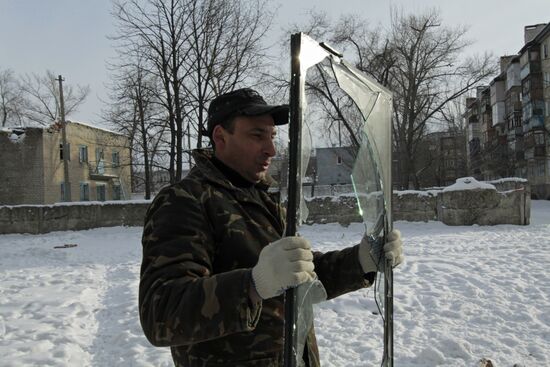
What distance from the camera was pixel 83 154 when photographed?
3662 centimetres

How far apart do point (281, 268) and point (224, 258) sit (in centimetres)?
35

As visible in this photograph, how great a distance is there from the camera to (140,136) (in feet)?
91.7

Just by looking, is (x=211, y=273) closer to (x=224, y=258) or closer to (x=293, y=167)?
(x=224, y=258)

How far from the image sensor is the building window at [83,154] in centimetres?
3616

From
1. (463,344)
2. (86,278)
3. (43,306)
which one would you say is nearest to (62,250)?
(86,278)

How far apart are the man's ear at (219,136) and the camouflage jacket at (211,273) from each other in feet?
0.23

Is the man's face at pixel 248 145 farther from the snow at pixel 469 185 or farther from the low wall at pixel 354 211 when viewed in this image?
the snow at pixel 469 185

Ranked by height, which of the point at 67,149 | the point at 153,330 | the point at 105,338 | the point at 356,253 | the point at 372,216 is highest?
the point at 67,149

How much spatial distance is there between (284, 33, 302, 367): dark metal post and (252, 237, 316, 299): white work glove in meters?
0.06

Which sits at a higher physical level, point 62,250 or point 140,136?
point 140,136

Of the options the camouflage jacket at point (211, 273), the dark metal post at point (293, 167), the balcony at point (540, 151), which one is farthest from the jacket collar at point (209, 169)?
the balcony at point (540, 151)

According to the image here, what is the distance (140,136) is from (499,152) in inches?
1421

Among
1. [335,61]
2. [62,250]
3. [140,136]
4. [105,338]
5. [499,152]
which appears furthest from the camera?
[499,152]

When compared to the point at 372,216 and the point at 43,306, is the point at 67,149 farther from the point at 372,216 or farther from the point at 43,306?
the point at 372,216
